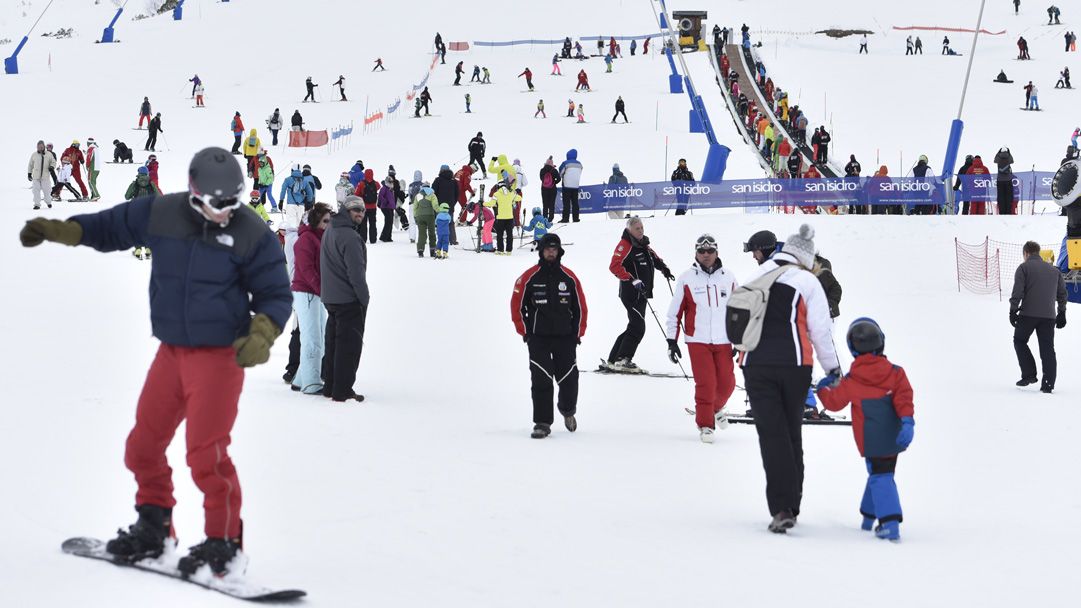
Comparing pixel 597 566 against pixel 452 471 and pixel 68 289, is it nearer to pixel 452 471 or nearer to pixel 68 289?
pixel 452 471

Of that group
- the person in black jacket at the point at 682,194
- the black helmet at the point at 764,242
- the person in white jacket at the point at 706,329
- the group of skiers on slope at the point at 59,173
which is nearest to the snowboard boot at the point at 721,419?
the person in white jacket at the point at 706,329

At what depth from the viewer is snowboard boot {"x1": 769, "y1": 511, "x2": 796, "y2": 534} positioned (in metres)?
7.14

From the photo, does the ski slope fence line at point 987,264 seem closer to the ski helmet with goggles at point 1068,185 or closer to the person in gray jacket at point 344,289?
the ski helmet with goggles at point 1068,185

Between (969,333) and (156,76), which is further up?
(156,76)


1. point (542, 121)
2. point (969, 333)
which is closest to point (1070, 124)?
point (542, 121)

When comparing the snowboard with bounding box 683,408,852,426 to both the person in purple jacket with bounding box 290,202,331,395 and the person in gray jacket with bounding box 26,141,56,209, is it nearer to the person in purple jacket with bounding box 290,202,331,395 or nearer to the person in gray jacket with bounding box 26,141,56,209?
the person in purple jacket with bounding box 290,202,331,395

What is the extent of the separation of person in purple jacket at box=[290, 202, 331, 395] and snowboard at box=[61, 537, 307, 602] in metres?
5.75

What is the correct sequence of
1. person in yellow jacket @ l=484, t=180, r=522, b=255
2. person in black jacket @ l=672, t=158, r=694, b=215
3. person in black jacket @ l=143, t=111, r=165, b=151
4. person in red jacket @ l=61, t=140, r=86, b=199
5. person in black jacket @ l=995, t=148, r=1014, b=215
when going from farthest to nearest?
person in black jacket @ l=143, t=111, r=165, b=151
person in red jacket @ l=61, t=140, r=86, b=199
person in black jacket @ l=672, t=158, r=694, b=215
person in black jacket @ l=995, t=148, r=1014, b=215
person in yellow jacket @ l=484, t=180, r=522, b=255

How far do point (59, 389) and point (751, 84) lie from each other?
41.2m

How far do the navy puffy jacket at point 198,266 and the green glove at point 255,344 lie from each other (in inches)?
3.3

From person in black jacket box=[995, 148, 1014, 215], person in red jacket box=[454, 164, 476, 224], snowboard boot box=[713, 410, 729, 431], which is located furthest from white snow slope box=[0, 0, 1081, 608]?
person in red jacket box=[454, 164, 476, 224]

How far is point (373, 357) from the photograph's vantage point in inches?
559

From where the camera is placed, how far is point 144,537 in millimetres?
5309

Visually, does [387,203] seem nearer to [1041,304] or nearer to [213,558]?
[1041,304]
